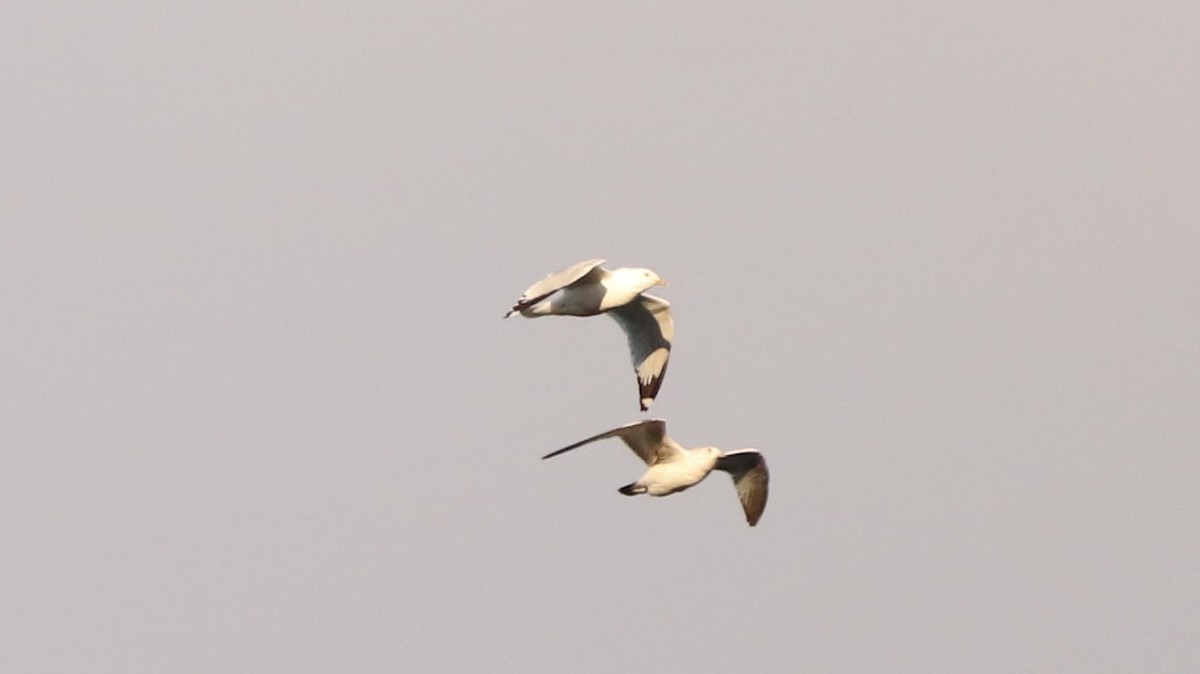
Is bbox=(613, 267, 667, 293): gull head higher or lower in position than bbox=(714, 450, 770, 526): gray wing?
higher

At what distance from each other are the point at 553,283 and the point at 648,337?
16.0 ft

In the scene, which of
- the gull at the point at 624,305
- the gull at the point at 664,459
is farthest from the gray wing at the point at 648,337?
the gull at the point at 664,459

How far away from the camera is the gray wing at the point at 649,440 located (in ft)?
106

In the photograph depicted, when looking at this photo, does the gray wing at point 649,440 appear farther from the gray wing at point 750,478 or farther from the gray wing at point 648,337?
the gray wing at point 648,337

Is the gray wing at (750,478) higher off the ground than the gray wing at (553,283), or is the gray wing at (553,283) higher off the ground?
the gray wing at (553,283)

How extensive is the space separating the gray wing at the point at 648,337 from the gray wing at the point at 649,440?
4894mm

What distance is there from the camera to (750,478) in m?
34.3

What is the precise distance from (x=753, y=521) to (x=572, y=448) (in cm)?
A: 542

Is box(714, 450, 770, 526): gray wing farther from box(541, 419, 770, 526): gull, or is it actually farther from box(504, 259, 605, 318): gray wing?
box(504, 259, 605, 318): gray wing

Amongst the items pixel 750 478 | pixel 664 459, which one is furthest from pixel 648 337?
pixel 664 459

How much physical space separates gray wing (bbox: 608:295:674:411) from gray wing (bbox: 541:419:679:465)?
16.1 feet

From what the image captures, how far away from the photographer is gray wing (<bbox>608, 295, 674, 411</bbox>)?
3766cm

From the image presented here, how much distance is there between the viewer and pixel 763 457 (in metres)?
34.0

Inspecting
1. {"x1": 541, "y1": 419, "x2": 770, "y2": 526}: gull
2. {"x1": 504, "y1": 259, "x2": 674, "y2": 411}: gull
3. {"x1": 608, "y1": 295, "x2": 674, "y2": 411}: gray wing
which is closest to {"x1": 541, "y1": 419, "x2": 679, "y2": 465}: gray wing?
{"x1": 541, "y1": 419, "x2": 770, "y2": 526}: gull
